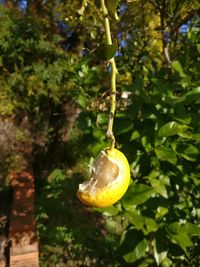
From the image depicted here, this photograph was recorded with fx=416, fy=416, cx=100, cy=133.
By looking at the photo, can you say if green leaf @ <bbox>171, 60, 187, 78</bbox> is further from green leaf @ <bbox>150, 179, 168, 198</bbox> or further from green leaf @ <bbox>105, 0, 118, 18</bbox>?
green leaf @ <bbox>105, 0, 118, 18</bbox>

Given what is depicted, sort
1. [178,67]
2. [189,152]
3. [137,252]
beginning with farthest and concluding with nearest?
1. [137,252]
2. [178,67]
3. [189,152]

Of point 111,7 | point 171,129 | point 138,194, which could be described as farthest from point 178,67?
point 111,7

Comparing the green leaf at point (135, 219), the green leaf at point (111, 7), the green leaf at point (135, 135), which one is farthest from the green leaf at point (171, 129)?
the green leaf at point (111, 7)

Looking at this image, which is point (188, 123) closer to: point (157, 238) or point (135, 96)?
point (135, 96)

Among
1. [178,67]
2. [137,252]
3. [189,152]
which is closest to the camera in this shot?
[189,152]

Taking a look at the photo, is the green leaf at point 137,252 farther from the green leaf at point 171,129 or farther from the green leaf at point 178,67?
the green leaf at point 178,67

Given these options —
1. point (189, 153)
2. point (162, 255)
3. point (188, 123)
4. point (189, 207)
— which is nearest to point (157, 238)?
point (162, 255)

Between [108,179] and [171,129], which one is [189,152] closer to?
[171,129]
